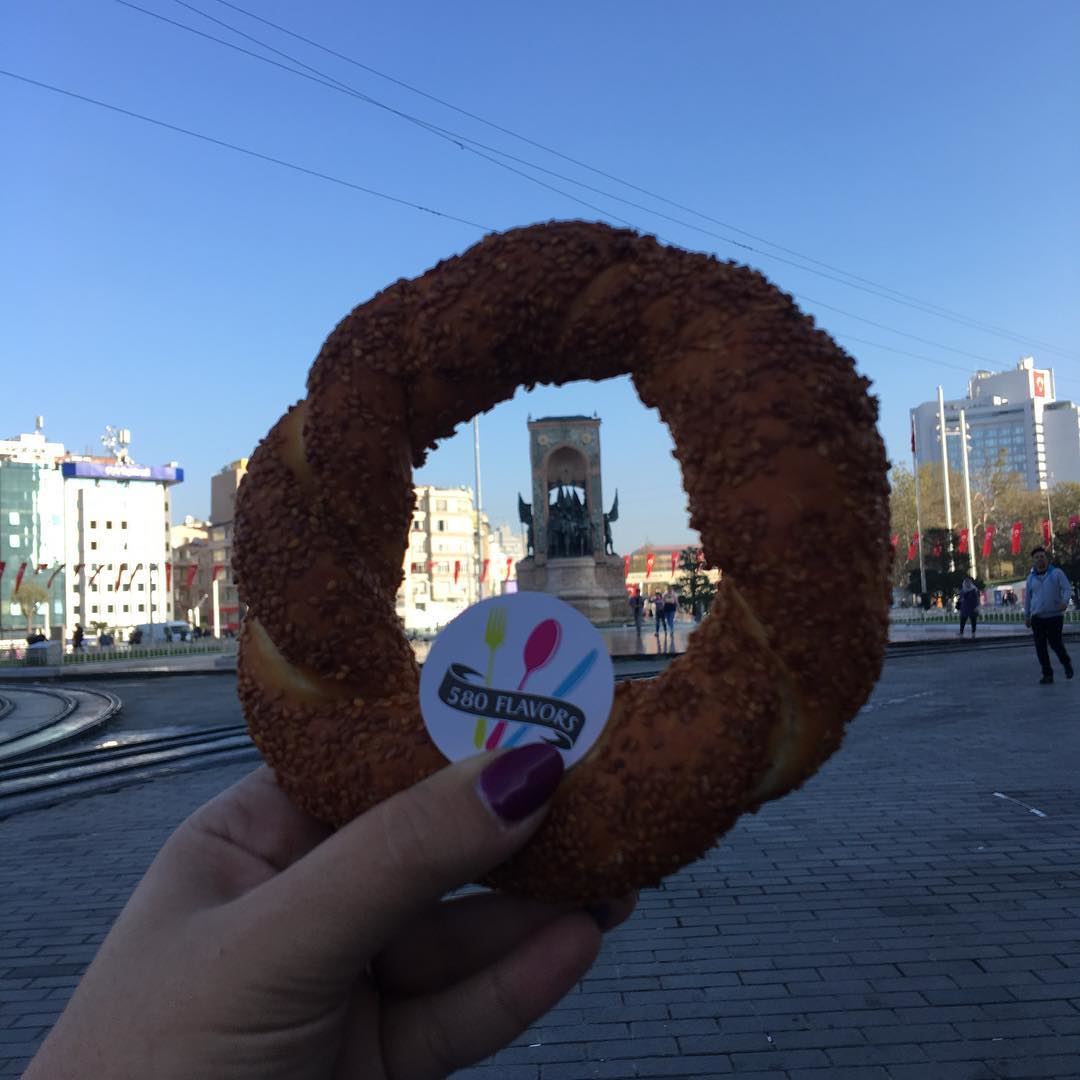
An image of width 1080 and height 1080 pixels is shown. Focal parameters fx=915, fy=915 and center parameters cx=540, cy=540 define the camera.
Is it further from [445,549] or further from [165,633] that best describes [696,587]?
[445,549]

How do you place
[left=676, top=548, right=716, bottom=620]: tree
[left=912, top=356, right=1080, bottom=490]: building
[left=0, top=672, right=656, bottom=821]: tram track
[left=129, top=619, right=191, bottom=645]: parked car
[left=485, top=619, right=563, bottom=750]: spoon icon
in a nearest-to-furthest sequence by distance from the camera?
[left=485, top=619, right=563, bottom=750]: spoon icon, [left=0, top=672, right=656, bottom=821]: tram track, [left=676, top=548, right=716, bottom=620]: tree, [left=129, top=619, right=191, bottom=645]: parked car, [left=912, top=356, right=1080, bottom=490]: building

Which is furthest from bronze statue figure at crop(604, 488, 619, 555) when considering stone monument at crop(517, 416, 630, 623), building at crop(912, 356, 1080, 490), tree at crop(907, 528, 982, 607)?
building at crop(912, 356, 1080, 490)

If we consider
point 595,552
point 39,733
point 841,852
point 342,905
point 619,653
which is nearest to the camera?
point 342,905

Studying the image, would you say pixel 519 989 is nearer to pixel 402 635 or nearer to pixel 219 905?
pixel 219 905

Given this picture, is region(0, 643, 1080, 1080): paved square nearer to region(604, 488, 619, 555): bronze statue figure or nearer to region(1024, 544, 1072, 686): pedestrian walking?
region(1024, 544, 1072, 686): pedestrian walking

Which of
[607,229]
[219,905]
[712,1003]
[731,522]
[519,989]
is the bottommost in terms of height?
[712,1003]

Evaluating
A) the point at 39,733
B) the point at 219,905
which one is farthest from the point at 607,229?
the point at 39,733

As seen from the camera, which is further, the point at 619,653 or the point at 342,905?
the point at 619,653
